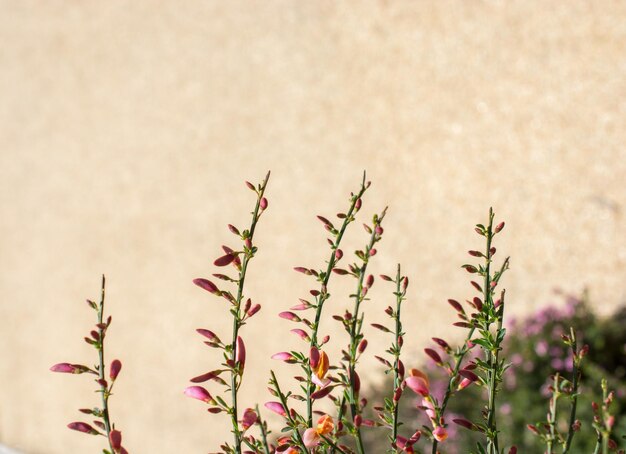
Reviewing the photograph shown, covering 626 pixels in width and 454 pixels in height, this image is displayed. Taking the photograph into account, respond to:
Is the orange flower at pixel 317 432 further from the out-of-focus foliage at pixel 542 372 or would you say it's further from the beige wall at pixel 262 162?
the beige wall at pixel 262 162

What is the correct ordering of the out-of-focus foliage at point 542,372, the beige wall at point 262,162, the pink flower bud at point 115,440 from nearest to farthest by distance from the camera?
1. the pink flower bud at point 115,440
2. the out-of-focus foliage at point 542,372
3. the beige wall at point 262,162

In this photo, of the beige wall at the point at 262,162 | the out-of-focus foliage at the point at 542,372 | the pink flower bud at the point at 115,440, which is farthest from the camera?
the beige wall at the point at 262,162

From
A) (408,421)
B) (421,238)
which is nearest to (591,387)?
(408,421)

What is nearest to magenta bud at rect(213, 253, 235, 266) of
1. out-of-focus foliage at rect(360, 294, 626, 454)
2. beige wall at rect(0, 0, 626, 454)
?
out-of-focus foliage at rect(360, 294, 626, 454)

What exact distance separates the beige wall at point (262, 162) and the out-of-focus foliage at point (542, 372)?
0.90ft

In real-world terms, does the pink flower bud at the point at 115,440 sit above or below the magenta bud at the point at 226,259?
below

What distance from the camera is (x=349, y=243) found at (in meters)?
4.17

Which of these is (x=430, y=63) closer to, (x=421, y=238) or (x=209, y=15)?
(x=421, y=238)

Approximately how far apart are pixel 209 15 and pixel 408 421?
8.91ft

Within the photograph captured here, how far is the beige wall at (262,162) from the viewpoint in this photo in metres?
3.63

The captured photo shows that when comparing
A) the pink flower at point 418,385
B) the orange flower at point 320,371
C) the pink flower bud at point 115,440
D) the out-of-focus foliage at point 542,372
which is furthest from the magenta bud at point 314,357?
the out-of-focus foliage at point 542,372

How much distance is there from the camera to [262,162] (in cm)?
460

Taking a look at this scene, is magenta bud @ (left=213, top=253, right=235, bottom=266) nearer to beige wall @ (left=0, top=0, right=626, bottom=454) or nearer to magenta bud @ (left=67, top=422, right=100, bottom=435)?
magenta bud @ (left=67, top=422, right=100, bottom=435)

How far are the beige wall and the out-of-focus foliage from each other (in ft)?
0.90
